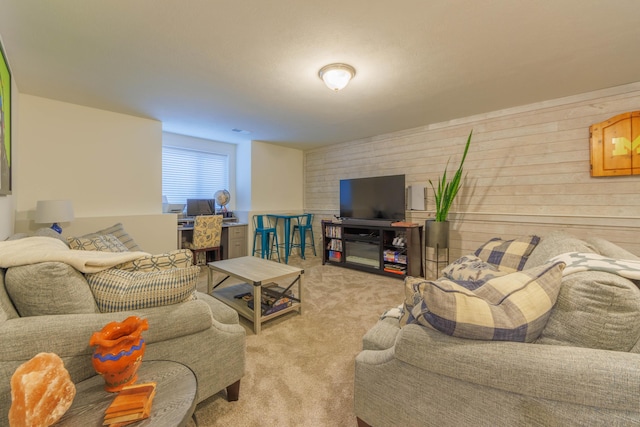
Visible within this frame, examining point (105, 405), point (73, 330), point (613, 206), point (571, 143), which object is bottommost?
point (105, 405)

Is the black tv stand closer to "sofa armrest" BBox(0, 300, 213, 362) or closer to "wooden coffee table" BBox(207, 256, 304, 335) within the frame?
"wooden coffee table" BBox(207, 256, 304, 335)

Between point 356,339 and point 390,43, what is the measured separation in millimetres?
2288

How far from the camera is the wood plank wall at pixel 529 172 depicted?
2.74 metres

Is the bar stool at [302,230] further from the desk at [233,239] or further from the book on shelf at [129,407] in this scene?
the book on shelf at [129,407]

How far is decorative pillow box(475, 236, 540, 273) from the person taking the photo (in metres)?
1.91

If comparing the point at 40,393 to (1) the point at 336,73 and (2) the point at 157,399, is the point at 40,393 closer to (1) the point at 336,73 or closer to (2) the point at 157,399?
(2) the point at 157,399

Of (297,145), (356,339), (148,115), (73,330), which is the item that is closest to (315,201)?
(297,145)

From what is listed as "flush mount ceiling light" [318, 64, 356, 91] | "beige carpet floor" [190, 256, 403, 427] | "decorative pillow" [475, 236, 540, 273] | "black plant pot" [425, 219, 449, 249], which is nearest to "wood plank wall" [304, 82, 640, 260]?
"black plant pot" [425, 219, 449, 249]

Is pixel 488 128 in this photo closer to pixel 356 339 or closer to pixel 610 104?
pixel 610 104

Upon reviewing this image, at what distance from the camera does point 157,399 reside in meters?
0.88

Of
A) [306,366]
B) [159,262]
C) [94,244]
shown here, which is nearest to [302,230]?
[94,244]

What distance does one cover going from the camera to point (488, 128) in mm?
3473

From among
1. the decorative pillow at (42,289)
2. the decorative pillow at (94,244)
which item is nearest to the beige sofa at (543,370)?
the decorative pillow at (42,289)

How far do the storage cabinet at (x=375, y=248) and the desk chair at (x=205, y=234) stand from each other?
1757mm
